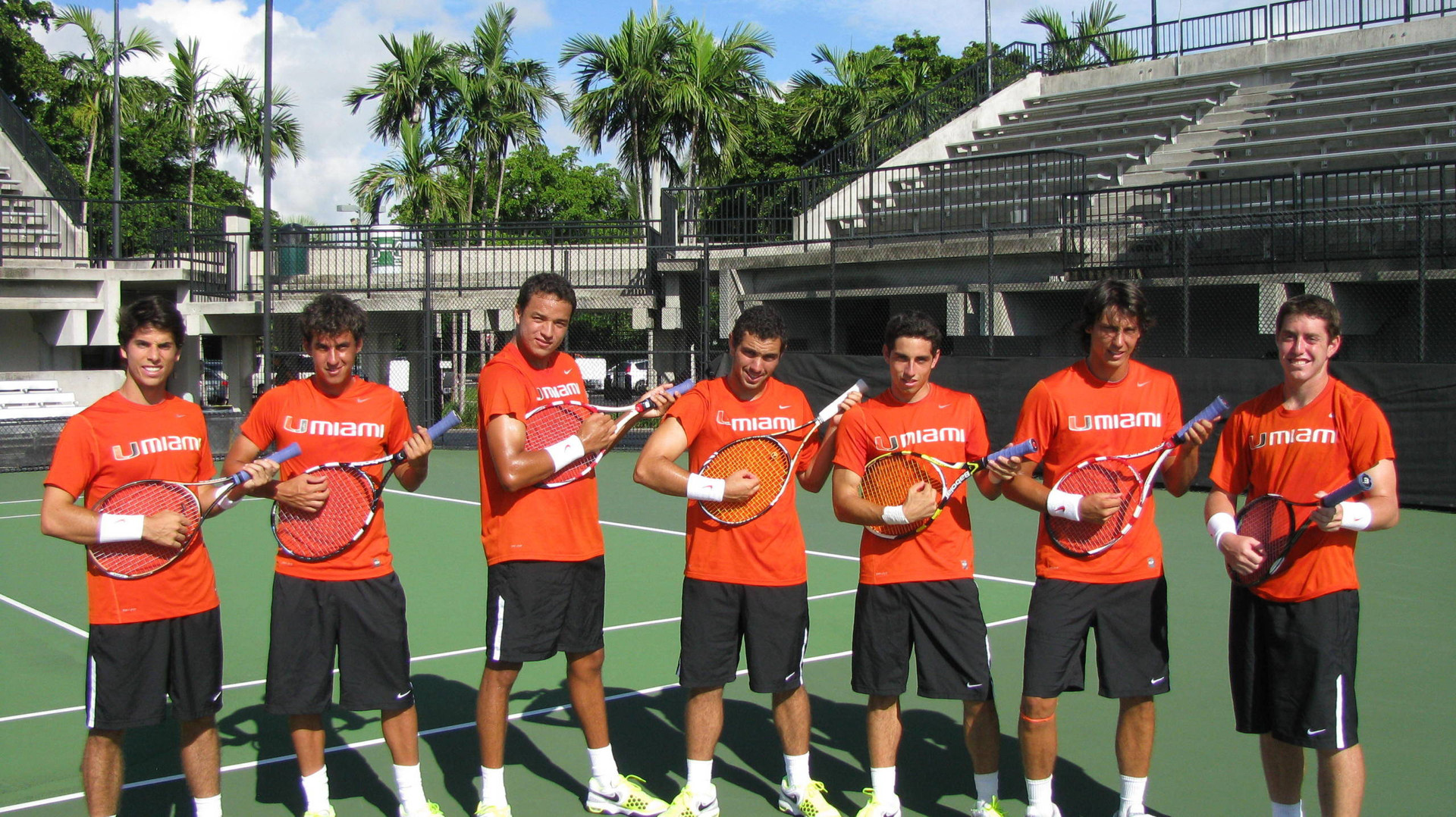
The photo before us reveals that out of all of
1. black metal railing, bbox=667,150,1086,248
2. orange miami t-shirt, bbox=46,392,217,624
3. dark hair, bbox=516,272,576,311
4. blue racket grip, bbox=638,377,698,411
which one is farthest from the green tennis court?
black metal railing, bbox=667,150,1086,248

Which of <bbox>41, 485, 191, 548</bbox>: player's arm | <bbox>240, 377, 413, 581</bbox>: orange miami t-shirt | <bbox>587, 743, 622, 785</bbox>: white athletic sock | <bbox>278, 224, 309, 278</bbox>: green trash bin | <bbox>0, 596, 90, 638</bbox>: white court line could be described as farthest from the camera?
<bbox>278, 224, 309, 278</bbox>: green trash bin

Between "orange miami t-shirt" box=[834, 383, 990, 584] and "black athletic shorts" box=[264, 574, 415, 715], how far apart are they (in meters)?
1.74

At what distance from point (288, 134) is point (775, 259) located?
2445 centimetres

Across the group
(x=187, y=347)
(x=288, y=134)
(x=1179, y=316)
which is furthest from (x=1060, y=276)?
(x=288, y=134)

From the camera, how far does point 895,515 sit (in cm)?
436

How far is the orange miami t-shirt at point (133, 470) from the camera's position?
13.5 feet

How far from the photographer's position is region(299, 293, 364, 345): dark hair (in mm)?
4477

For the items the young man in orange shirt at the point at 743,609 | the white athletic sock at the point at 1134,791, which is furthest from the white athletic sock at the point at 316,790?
the white athletic sock at the point at 1134,791

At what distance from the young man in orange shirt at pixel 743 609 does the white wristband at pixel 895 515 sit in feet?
1.15

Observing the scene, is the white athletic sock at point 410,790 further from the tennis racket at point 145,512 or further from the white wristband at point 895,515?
the white wristband at point 895,515

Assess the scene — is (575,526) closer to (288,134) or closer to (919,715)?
(919,715)

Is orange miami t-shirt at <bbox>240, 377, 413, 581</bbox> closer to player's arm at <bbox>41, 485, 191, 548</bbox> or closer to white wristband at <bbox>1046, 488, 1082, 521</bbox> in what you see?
player's arm at <bbox>41, 485, 191, 548</bbox>

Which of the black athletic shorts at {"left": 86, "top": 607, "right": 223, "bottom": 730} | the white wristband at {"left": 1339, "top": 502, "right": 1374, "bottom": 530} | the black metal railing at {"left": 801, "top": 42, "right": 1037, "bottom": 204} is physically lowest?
the black athletic shorts at {"left": 86, "top": 607, "right": 223, "bottom": 730}

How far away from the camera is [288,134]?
40125mm
